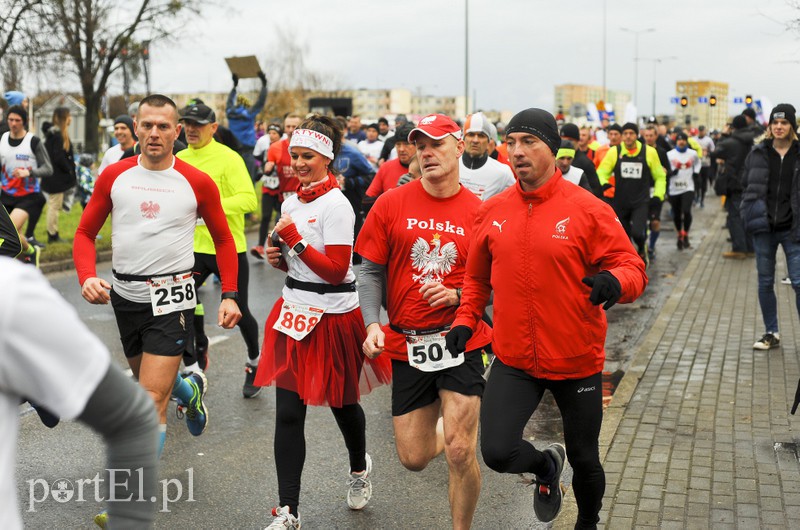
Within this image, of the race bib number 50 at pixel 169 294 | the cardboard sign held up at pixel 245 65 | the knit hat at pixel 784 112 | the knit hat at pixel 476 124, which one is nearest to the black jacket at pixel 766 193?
the knit hat at pixel 784 112

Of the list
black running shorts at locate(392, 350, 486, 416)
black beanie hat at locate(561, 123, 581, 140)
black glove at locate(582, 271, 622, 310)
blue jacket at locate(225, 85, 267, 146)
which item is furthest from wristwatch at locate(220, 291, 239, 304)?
blue jacket at locate(225, 85, 267, 146)

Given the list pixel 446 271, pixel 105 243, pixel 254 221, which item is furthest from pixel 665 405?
pixel 254 221

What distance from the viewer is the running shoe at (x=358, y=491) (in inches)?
200

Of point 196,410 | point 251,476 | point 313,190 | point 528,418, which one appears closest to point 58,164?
point 196,410

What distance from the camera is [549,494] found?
14.8 ft

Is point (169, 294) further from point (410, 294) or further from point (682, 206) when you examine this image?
point (682, 206)

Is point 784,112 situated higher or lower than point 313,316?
higher

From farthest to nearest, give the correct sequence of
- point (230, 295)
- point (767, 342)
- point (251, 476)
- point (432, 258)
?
1. point (767, 342)
2. point (251, 476)
3. point (230, 295)
4. point (432, 258)

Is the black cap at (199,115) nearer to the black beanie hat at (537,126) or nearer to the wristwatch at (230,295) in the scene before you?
the wristwatch at (230,295)

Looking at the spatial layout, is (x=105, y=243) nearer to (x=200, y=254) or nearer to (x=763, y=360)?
(x=200, y=254)

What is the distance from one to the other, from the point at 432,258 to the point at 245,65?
10.4 metres

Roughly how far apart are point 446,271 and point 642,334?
6.06 metres

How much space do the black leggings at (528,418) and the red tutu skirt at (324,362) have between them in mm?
786

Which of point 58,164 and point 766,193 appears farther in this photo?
point 58,164
